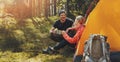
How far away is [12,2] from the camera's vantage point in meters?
22.8

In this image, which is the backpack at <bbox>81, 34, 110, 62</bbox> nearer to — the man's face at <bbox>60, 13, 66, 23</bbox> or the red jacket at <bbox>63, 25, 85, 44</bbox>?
the red jacket at <bbox>63, 25, 85, 44</bbox>

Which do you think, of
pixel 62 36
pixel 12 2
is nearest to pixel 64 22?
pixel 62 36

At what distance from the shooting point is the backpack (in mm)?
5848

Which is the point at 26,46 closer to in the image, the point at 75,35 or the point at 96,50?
the point at 75,35

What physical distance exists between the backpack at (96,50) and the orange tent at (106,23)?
865 millimetres

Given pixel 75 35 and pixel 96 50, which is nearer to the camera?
pixel 96 50

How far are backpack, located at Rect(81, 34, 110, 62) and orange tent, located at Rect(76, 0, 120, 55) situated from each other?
0.86m

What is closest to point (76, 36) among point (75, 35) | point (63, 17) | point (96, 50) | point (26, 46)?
point (75, 35)

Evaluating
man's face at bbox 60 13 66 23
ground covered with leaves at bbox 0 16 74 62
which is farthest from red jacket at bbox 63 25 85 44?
man's face at bbox 60 13 66 23

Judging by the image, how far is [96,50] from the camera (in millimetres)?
5918

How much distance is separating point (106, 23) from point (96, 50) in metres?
1.30

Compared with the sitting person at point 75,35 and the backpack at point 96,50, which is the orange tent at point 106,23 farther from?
the sitting person at point 75,35

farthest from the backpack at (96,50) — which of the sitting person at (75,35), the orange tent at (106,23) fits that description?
the sitting person at (75,35)

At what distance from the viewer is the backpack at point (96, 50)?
Result: 19.2 feet
